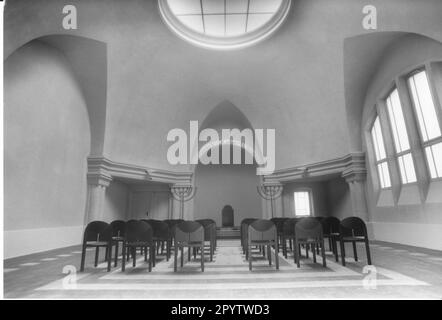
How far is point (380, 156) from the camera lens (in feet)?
29.0

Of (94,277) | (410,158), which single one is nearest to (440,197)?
(410,158)

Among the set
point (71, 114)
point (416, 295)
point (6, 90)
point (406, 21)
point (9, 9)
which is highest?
point (406, 21)

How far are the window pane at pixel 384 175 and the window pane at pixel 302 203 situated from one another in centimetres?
437

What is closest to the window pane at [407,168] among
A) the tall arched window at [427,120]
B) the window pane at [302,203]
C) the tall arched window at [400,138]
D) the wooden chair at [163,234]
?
the tall arched window at [400,138]

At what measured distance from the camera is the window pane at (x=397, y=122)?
7.74 meters

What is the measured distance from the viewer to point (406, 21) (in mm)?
5926

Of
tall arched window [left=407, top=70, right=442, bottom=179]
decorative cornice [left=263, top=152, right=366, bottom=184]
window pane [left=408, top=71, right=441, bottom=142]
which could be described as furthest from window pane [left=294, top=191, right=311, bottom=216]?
window pane [left=408, top=71, right=441, bottom=142]

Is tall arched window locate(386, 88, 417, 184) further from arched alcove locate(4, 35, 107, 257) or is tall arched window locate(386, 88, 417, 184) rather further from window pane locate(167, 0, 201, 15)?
arched alcove locate(4, 35, 107, 257)

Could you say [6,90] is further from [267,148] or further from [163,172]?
[267,148]

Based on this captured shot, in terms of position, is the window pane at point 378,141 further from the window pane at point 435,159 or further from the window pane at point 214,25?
the window pane at point 214,25

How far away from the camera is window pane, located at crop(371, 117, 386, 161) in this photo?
8.78 m

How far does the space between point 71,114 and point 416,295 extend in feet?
30.0

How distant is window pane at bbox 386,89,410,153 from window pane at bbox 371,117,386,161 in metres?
0.68
